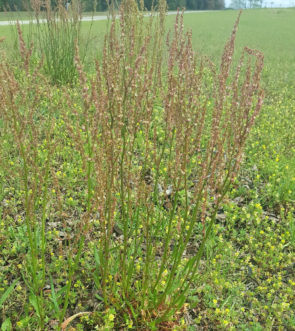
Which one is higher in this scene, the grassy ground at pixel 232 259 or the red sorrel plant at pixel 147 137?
the red sorrel plant at pixel 147 137

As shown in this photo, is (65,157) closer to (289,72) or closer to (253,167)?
(253,167)

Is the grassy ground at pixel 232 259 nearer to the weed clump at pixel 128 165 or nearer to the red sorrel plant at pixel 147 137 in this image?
the weed clump at pixel 128 165

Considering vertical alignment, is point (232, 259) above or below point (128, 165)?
below

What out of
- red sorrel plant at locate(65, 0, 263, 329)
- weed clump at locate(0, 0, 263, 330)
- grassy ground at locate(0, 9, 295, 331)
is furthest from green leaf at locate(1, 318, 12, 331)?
red sorrel plant at locate(65, 0, 263, 329)

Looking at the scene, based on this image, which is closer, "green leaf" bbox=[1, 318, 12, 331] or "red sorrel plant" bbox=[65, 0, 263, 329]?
"red sorrel plant" bbox=[65, 0, 263, 329]

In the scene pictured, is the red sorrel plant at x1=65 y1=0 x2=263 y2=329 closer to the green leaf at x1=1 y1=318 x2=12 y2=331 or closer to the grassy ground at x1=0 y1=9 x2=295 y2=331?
the grassy ground at x1=0 y1=9 x2=295 y2=331

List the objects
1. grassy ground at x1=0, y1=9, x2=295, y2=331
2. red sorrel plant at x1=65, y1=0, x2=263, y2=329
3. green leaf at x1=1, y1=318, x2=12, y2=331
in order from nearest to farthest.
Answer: red sorrel plant at x1=65, y1=0, x2=263, y2=329
green leaf at x1=1, y1=318, x2=12, y2=331
grassy ground at x1=0, y1=9, x2=295, y2=331

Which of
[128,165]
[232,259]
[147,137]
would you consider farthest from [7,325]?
[232,259]

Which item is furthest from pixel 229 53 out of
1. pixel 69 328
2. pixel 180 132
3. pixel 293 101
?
pixel 293 101

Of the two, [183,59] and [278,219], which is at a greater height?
[183,59]

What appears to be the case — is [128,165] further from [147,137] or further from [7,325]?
[7,325]

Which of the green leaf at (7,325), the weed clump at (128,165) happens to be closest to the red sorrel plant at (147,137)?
the weed clump at (128,165)

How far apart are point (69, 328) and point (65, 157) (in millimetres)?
2116

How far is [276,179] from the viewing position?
3.82 m
